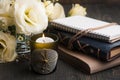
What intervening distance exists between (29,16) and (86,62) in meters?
0.24

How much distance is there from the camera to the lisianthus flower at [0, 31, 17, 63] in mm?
965

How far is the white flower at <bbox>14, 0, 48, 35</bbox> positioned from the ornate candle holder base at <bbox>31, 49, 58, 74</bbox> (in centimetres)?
9

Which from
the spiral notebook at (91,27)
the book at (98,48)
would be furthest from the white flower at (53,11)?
the book at (98,48)

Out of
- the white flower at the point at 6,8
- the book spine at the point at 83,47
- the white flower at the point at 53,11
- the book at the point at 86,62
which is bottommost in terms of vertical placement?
the book at the point at 86,62

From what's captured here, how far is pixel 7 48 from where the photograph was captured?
0.97 m

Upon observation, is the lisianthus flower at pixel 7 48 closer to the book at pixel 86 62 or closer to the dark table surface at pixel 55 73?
the dark table surface at pixel 55 73

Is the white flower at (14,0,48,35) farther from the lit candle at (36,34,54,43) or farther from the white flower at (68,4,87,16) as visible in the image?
the white flower at (68,4,87,16)

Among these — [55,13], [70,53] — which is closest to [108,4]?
[55,13]

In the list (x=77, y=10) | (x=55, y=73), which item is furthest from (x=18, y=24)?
(x=77, y=10)

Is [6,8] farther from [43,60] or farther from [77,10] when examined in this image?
[77,10]

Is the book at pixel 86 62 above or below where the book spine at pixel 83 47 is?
below

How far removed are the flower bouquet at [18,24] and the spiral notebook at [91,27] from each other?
0.10m

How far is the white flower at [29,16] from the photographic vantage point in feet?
3.04

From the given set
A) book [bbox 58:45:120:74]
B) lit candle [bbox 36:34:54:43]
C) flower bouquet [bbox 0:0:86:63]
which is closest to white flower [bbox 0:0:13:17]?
flower bouquet [bbox 0:0:86:63]
